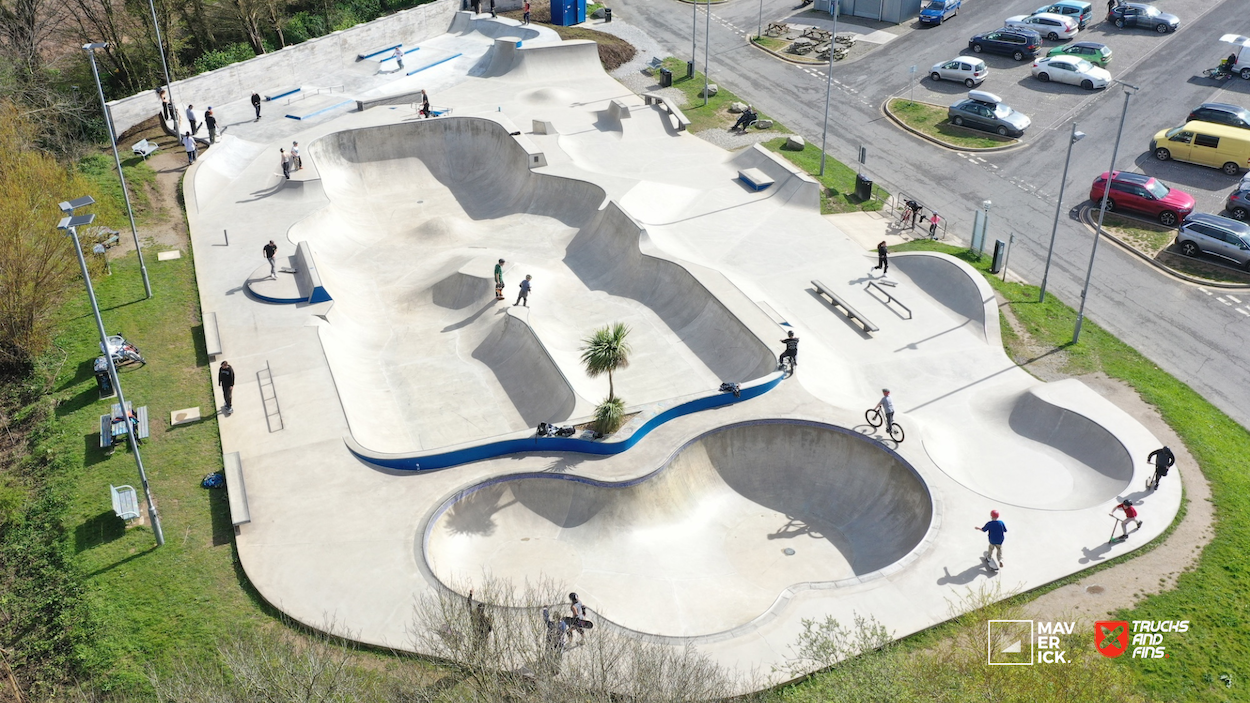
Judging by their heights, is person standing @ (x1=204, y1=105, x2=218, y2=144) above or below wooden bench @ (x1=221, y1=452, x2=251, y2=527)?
above

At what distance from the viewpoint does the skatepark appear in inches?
872

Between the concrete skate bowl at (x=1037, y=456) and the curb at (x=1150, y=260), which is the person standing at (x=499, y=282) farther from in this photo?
the curb at (x=1150, y=260)

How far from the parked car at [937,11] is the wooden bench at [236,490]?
1977 inches

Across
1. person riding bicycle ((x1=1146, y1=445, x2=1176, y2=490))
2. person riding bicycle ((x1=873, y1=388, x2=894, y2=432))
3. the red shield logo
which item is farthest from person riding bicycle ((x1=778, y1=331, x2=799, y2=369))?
the red shield logo

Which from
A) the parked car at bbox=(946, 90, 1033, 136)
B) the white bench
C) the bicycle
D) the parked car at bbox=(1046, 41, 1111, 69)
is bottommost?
the bicycle

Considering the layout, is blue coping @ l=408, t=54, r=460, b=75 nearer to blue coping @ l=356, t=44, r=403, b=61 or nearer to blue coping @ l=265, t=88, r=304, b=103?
blue coping @ l=356, t=44, r=403, b=61

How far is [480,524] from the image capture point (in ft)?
79.2

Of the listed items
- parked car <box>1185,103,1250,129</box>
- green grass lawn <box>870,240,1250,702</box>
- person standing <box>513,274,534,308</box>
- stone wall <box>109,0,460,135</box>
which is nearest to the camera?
green grass lawn <box>870,240,1250,702</box>

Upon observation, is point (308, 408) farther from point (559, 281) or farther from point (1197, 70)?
point (1197, 70)

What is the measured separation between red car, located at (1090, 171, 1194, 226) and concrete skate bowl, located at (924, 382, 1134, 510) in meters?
14.7

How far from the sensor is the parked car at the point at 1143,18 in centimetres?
5328

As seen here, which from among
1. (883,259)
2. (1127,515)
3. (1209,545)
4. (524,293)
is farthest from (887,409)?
(524,293)

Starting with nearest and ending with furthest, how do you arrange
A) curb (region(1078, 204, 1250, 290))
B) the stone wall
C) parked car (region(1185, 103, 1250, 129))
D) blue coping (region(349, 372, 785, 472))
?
1. blue coping (region(349, 372, 785, 472))
2. curb (region(1078, 204, 1250, 290))
3. parked car (region(1185, 103, 1250, 129))
4. the stone wall

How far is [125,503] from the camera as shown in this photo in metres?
23.2
